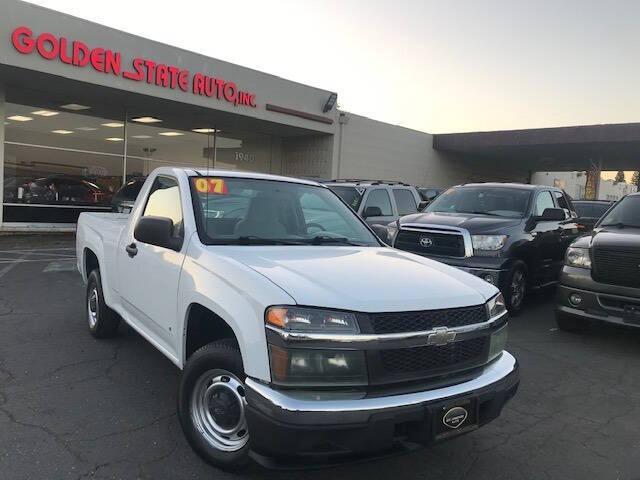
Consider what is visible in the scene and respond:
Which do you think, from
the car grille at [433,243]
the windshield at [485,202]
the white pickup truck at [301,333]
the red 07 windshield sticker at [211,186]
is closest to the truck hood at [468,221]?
the car grille at [433,243]

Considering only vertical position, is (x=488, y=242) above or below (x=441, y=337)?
above

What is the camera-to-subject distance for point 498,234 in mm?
7262

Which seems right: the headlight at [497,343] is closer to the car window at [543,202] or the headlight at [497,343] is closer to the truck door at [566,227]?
the car window at [543,202]

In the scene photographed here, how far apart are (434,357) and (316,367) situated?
2.16ft

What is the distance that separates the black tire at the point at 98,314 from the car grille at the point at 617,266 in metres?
5.15

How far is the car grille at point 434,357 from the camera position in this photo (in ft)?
8.84

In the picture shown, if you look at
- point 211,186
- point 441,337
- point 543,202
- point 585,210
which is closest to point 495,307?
point 441,337

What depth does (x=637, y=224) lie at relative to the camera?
6.81 meters

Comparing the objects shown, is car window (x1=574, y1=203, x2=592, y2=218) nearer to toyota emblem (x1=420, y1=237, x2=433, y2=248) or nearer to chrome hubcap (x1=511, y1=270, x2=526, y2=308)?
chrome hubcap (x1=511, y1=270, x2=526, y2=308)

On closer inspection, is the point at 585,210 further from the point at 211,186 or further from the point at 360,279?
the point at 360,279

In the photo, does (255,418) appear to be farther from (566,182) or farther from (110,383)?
(566,182)

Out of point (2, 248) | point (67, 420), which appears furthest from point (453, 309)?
point (2, 248)

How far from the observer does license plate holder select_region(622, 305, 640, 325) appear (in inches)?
222

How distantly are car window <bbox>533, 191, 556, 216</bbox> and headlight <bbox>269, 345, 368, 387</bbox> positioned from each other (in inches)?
251
